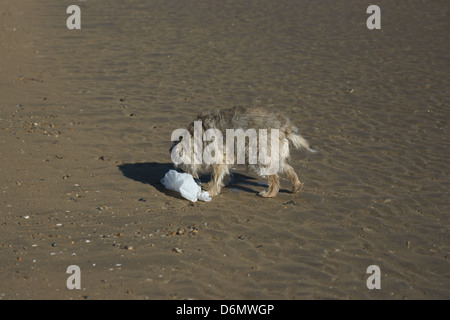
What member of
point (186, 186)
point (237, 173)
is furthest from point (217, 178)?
point (237, 173)

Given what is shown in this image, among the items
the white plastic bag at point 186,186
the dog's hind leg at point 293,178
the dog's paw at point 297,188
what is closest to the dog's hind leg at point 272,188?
the dog's hind leg at point 293,178

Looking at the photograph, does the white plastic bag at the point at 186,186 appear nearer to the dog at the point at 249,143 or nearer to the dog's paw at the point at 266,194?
the dog at the point at 249,143

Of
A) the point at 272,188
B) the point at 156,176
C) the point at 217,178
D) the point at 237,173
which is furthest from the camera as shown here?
the point at 237,173

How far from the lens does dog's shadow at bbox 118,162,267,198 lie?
717 centimetres

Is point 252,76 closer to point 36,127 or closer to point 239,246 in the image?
point 36,127

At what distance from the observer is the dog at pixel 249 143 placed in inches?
259

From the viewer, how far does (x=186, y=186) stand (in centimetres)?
661

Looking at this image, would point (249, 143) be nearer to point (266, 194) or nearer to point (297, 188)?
point (266, 194)

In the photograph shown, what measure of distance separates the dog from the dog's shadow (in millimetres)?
391

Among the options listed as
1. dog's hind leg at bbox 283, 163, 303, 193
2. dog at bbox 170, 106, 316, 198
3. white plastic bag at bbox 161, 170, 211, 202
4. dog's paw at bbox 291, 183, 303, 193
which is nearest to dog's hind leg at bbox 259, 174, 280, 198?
dog at bbox 170, 106, 316, 198

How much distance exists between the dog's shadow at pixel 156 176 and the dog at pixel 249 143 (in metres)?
0.39

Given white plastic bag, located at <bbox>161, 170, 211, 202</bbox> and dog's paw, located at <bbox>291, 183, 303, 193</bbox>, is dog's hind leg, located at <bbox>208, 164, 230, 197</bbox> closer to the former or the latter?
white plastic bag, located at <bbox>161, 170, 211, 202</bbox>

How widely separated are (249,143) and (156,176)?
1.51 meters
